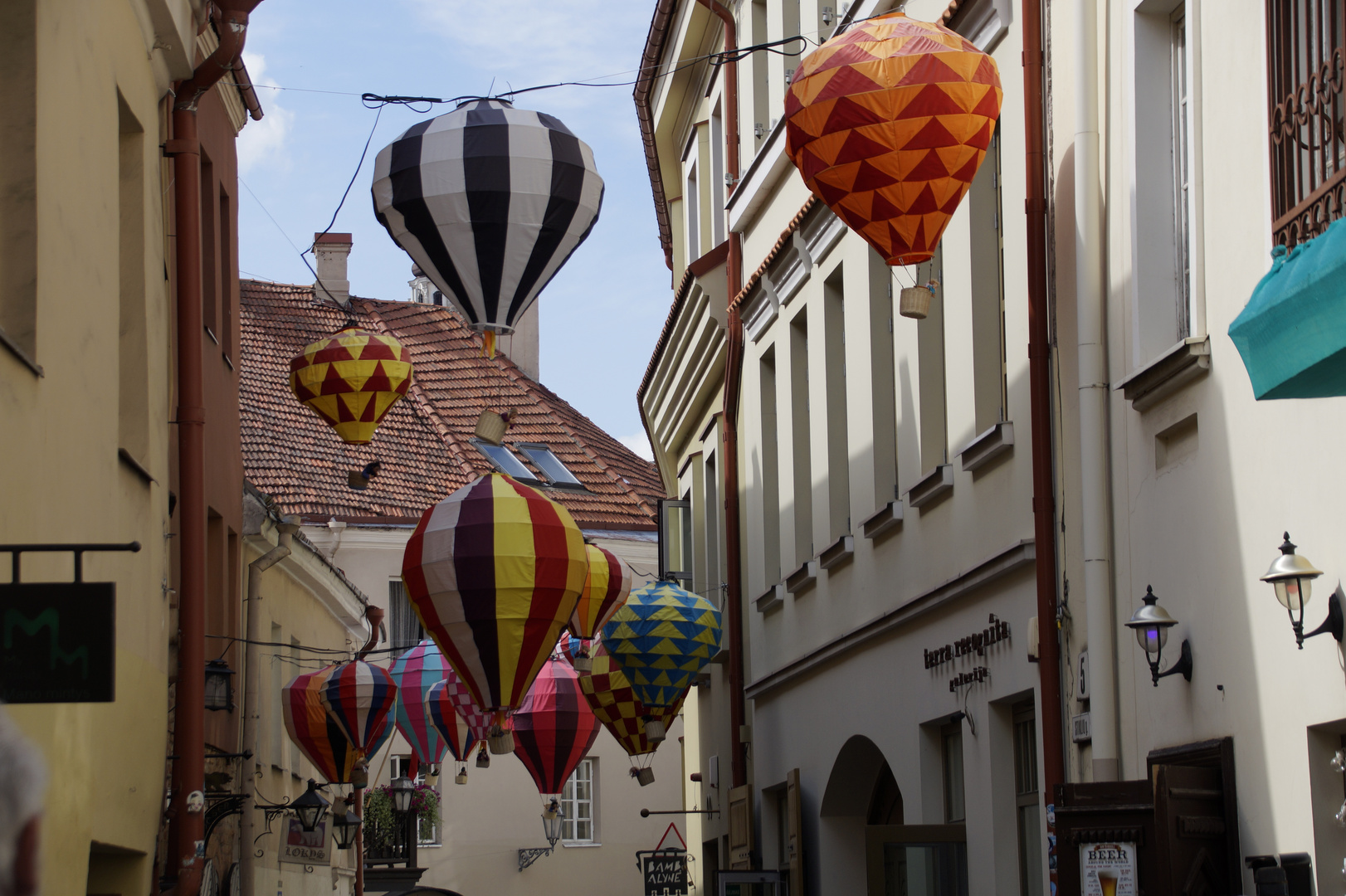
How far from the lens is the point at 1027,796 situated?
35.8 ft

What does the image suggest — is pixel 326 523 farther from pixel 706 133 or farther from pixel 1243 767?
pixel 1243 767

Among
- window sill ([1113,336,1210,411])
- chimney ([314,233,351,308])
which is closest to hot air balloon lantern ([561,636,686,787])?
window sill ([1113,336,1210,411])

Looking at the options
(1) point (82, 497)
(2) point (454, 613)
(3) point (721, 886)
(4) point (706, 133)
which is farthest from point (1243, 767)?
(4) point (706, 133)

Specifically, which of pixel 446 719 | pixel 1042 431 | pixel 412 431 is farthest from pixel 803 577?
pixel 412 431

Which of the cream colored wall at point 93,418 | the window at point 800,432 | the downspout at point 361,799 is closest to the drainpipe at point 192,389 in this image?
the cream colored wall at point 93,418

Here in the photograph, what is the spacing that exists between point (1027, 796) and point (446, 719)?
11.1m

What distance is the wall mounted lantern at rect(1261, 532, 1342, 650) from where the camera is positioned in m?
6.63

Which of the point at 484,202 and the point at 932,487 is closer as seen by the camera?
the point at 932,487

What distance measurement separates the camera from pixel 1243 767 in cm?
759

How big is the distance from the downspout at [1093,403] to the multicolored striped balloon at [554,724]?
→ 11728 millimetres

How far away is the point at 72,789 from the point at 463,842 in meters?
23.6

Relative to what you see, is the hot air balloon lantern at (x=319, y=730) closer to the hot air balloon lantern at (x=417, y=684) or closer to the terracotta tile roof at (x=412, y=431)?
the hot air balloon lantern at (x=417, y=684)

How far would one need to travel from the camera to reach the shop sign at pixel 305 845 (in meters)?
17.9

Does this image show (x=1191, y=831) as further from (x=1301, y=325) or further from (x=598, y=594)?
(x=598, y=594)
